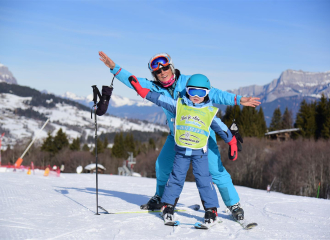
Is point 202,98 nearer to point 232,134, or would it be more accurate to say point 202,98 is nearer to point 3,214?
point 232,134

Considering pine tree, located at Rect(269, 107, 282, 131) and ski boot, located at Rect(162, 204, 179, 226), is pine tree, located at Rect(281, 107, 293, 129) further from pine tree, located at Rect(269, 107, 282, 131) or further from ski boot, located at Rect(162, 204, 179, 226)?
ski boot, located at Rect(162, 204, 179, 226)

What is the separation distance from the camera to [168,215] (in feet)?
13.4

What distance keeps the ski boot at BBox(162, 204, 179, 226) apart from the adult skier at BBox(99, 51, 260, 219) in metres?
0.78

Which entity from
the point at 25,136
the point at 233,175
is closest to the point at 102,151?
the point at 233,175

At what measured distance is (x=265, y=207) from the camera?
5770mm

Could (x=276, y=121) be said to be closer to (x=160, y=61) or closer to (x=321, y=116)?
(x=321, y=116)

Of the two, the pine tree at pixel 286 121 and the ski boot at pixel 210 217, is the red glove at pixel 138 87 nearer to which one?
the ski boot at pixel 210 217

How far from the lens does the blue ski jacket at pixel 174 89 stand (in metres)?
4.50

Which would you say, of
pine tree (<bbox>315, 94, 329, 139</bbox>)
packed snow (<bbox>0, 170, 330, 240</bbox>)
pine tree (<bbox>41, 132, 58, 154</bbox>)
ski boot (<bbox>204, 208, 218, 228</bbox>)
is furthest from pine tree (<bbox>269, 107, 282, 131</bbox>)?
ski boot (<bbox>204, 208, 218, 228</bbox>)

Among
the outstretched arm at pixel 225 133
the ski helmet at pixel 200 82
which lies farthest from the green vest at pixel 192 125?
the ski helmet at pixel 200 82

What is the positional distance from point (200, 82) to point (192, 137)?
695mm

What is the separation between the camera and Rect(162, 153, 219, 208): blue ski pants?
4246mm

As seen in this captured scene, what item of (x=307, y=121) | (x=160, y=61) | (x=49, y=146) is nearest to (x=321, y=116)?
(x=307, y=121)

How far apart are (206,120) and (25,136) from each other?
200 meters
